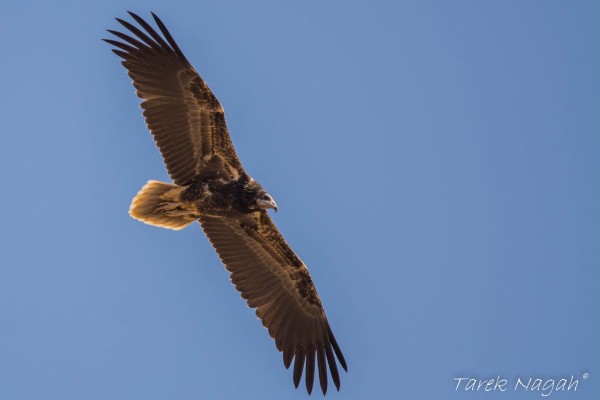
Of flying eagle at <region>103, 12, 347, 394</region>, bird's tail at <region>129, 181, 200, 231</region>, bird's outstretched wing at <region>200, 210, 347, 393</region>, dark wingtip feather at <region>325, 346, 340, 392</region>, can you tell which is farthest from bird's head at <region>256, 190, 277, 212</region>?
dark wingtip feather at <region>325, 346, 340, 392</region>

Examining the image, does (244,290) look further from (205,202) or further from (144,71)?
(144,71)

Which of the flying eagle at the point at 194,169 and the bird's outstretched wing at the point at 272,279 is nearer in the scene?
the flying eagle at the point at 194,169

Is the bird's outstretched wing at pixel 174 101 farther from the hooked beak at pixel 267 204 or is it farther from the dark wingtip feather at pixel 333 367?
the dark wingtip feather at pixel 333 367

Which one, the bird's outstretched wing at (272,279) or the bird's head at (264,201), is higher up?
the bird's head at (264,201)

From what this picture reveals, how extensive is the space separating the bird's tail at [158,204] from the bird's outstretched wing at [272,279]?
2.57 feet

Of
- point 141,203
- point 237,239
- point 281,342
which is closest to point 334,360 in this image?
point 281,342

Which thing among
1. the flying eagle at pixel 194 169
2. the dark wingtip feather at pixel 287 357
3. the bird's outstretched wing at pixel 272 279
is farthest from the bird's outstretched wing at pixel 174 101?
the dark wingtip feather at pixel 287 357

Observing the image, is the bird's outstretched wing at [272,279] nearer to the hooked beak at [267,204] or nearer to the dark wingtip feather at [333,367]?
the dark wingtip feather at [333,367]

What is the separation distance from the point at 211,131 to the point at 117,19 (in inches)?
85.8

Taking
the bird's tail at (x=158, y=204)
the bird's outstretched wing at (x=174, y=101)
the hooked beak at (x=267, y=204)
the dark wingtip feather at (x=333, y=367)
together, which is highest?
the bird's outstretched wing at (x=174, y=101)

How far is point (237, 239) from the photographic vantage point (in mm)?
18312

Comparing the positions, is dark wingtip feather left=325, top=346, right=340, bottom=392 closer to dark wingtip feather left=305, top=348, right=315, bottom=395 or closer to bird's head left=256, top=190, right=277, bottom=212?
dark wingtip feather left=305, top=348, right=315, bottom=395

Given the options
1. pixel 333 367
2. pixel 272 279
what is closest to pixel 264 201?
pixel 272 279

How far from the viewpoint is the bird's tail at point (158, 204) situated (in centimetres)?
1736
